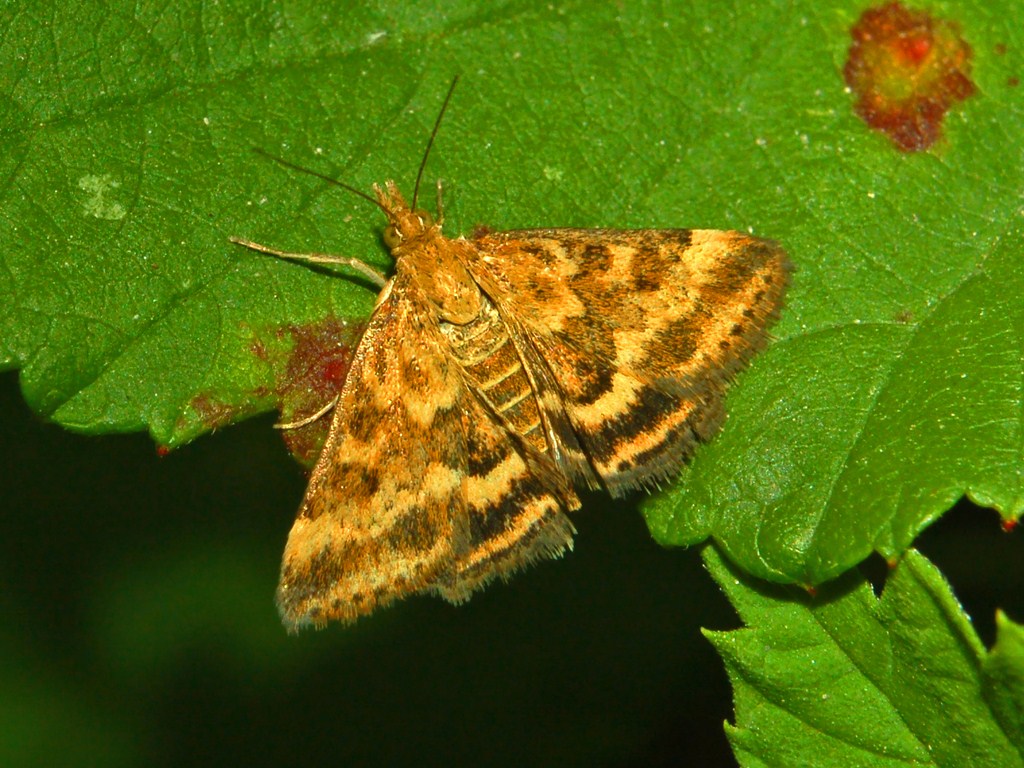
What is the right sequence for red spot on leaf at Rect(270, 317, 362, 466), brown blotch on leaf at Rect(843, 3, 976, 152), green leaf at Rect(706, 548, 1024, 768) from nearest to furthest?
green leaf at Rect(706, 548, 1024, 768), red spot on leaf at Rect(270, 317, 362, 466), brown blotch on leaf at Rect(843, 3, 976, 152)

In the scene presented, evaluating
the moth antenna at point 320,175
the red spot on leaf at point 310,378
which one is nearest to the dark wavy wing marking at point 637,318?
the moth antenna at point 320,175

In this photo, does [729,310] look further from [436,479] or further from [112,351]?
[112,351]

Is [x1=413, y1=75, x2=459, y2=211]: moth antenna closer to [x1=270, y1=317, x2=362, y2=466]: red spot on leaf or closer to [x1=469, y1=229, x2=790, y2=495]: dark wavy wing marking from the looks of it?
[x1=469, y1=229, x2=790, y2=495]: dark wavy wing marking

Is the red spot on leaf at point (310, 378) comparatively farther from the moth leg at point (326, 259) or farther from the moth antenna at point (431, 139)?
the moth antenna at point (431, 139)

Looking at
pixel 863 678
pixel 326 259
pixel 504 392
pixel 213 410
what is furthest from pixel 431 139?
pixel 863 678

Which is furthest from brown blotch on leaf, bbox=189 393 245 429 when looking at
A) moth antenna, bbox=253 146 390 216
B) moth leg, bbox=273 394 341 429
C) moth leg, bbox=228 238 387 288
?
moth antenna, bbox=253 146 390 216

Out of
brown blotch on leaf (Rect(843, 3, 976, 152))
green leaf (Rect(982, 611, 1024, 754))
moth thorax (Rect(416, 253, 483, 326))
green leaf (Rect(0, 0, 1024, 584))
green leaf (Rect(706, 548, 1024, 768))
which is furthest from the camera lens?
brown blotch on leaf (Rect(843, 3, 976, 152))

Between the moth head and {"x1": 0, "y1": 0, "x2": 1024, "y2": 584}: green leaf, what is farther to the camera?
the moth head

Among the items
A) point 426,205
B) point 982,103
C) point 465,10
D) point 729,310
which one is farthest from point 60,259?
point 982,103
